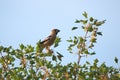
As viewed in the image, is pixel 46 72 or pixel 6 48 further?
pixel 6 48

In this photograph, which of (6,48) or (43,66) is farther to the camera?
(6,48)

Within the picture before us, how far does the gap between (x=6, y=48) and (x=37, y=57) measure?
101 centimetres

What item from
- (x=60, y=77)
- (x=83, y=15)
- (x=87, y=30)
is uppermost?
(x=83, y=15)

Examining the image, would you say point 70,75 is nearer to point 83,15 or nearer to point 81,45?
point 81,45

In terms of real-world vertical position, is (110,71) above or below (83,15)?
below

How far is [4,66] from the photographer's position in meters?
8.46

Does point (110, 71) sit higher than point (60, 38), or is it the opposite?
point (60, 38)

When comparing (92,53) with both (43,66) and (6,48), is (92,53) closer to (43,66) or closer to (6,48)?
(43,66)

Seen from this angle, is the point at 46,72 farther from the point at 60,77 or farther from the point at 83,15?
the point at 83,15

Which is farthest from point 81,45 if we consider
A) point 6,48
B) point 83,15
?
point 6,48

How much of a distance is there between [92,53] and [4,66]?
2372mm

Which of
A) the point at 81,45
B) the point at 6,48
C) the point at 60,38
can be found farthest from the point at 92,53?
the point at 6,48

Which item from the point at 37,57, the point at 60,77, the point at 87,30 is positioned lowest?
the point at 60,77

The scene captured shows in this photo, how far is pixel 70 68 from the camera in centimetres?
826
